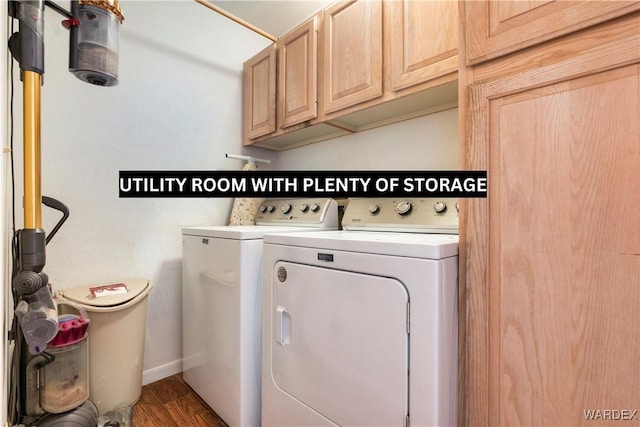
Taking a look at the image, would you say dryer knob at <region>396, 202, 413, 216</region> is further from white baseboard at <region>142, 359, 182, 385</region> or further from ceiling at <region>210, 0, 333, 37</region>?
white baseboard at <region>142, 359, 182, 385</region>

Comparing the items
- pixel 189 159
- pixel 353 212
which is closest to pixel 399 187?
pixel 353 212

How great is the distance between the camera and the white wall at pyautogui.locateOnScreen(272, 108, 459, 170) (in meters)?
1.61

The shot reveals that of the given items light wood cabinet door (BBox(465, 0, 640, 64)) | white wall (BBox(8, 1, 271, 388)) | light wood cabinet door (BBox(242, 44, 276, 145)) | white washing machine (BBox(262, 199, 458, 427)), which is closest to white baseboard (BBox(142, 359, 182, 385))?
white wall (BBox(8, 1, 271, 388))

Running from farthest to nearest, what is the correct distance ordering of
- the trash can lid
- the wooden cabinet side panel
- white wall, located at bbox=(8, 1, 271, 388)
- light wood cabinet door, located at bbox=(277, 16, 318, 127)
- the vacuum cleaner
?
light wood cabinet door, located at bbox=(277, 16, 318, 127)
white wall, located at bbox=(8, 1, 271, 388)
the trash can lid
the vacuum cleaner
the wooden cabinet side panel

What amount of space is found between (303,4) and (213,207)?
151 cm

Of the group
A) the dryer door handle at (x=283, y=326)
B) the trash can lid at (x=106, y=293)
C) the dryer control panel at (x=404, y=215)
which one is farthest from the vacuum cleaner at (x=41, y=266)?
the dryer control panel at (x=404, y=215)

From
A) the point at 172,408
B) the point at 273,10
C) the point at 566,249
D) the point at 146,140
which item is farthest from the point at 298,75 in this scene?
the point at 172,408

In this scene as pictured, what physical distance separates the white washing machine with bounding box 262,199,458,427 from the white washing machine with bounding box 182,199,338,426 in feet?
0.37

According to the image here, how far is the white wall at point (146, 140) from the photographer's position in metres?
1.60

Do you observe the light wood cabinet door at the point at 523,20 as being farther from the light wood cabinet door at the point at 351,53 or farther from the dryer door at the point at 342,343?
the dryer door at the point at 342,343

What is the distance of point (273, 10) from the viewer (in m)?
2.12

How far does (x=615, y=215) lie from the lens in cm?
70

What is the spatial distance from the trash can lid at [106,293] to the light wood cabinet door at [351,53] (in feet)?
4.68

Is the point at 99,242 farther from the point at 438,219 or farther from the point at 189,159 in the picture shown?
the point at 438,219
